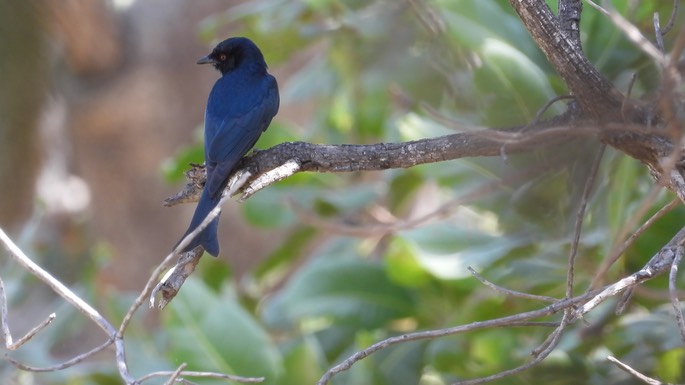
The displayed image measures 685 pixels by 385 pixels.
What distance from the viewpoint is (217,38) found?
562 cm

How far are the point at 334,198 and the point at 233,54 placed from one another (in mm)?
1543

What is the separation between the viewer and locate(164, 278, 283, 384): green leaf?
153 inches

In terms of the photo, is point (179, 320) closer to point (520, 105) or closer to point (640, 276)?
point (520, 105)

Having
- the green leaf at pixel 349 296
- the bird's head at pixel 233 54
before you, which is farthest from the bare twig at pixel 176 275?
the green leaf at pixel 349 296

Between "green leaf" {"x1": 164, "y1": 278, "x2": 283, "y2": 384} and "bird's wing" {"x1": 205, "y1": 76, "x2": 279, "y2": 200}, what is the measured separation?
1.25 m

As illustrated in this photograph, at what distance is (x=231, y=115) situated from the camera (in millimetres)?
2877

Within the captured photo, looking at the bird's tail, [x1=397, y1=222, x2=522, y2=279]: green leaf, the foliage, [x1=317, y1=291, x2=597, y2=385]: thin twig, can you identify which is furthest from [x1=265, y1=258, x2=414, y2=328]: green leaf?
[x1=317, y1=291, x2=597, y2=385]: thin twig

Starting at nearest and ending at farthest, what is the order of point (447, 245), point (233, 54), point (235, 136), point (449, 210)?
point (235, 136) < point (233, 54) < point (449, 210) < point (447, 245)

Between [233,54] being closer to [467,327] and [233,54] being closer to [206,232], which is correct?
[206,232]

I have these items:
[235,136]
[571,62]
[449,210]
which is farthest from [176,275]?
[449,210]

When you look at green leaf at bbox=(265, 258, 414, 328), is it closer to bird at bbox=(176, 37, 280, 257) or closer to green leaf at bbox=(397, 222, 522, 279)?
green leaf at bbox=(397, 222, 522, 279)

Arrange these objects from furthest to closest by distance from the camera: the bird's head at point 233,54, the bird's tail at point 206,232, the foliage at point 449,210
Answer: the bird's head at point 233,54 → the foliage at point 449,210 → the bird's tail at point 206,232

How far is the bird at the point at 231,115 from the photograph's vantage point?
2.44 meters

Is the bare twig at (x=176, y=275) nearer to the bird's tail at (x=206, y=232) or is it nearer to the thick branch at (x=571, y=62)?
the bird's tail at (x=206, y=232)
